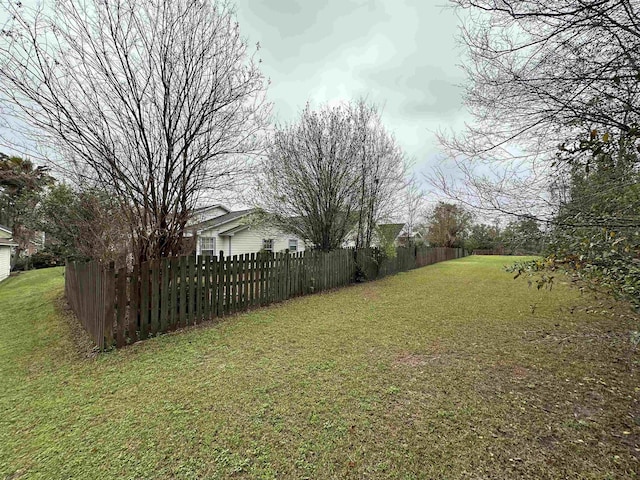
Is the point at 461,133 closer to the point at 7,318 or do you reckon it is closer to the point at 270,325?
the point at 270,325

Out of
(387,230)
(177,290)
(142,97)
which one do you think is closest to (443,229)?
(387,230)

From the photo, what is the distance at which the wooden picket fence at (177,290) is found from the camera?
4.17 metres

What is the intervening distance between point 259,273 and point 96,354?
3316 mm

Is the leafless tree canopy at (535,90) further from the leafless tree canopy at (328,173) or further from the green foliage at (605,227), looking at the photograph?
the leafless tree canopy at (328,173)

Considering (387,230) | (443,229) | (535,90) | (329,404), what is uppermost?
(443,229)

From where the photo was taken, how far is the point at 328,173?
9.71m

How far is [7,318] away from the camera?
6496mm

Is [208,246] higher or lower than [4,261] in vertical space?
higher

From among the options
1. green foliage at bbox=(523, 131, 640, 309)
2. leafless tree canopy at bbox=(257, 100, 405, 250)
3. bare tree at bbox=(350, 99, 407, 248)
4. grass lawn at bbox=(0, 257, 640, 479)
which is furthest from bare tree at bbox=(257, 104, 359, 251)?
green foliage at bbox=(523, 131, 640, 309)

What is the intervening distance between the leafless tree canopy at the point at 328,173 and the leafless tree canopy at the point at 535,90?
20.5ft

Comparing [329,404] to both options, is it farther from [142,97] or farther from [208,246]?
[208,246]

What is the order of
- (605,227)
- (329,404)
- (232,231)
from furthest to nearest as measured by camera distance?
(232,231) → (329,404) → (605,227)

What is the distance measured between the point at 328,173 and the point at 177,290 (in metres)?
6.39

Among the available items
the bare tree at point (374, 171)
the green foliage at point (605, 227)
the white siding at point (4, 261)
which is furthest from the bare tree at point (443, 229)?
the white siding at point (4, 261)
